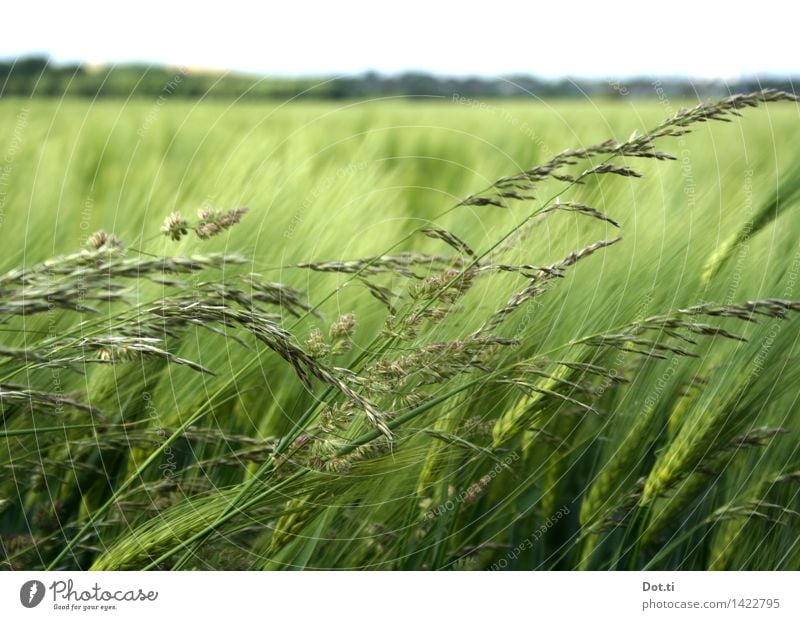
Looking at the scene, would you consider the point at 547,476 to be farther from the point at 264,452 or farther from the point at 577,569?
the point at 264,452

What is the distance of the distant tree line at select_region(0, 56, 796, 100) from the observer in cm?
100

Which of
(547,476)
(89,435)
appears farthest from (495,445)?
(89,435)

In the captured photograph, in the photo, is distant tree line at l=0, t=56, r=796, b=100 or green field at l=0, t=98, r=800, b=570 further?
distant tree line at l=0, t=56, r=796, b=100

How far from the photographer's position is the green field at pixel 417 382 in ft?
2.66

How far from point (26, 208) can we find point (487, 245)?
55cm

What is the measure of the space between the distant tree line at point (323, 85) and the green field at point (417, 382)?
0.13 feet

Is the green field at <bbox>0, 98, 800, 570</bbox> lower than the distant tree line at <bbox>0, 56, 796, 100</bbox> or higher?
lower

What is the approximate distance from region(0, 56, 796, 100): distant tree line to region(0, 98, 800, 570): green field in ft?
0.13

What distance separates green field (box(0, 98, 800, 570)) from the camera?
0.81 meters

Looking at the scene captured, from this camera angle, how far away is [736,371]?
3.02 feet

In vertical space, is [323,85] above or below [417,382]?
above

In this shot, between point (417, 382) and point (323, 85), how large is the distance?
0.44 meters

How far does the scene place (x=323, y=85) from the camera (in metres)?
1.04

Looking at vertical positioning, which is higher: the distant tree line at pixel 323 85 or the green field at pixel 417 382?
the distant tree line at pixel 323 85
